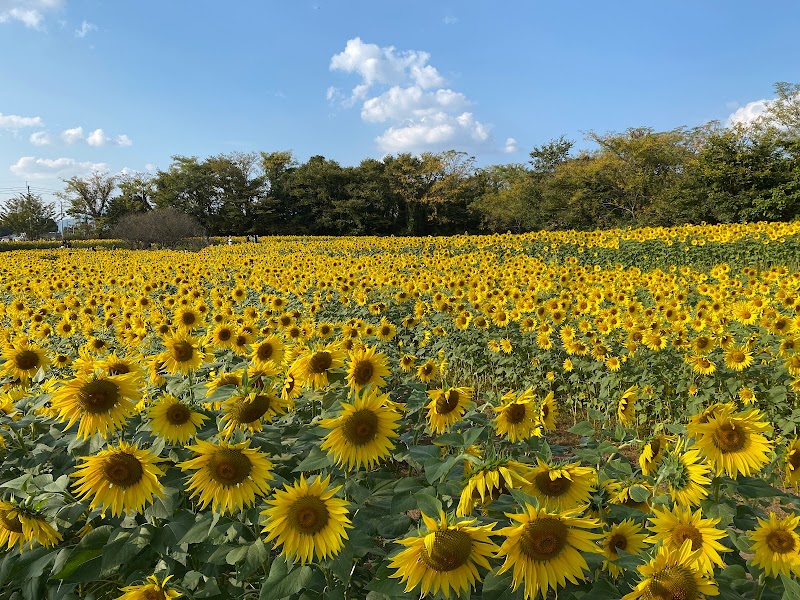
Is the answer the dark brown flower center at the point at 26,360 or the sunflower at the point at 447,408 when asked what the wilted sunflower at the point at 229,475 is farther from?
the dark brown flower center at the point at 26,360

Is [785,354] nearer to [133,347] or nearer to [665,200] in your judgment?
[133,347]

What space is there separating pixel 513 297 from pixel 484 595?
5839 millimetres

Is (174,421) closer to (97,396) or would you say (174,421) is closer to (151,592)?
(97,396)

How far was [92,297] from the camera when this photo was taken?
682cm

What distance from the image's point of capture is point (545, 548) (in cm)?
124

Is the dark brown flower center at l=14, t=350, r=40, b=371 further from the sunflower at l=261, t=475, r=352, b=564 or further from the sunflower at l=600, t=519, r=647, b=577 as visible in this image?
the sunflower at l=600, t=519, r=647, b=577

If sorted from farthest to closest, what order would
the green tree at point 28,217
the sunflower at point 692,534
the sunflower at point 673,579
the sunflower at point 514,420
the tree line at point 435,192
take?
the green tree at point 28,217, the tree line at point 435,192, the sunflower at point 514,420, the sunflower at point 692,534, the sunflower at point 673,579

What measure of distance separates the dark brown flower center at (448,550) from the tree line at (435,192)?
102 ft

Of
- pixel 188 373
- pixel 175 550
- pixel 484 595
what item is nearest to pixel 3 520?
pixel 175 550

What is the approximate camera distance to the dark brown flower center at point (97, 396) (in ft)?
6.35

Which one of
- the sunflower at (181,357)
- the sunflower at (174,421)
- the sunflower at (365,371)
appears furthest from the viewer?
the sunflower at (181,357)

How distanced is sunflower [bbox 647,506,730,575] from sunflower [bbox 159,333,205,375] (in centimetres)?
217

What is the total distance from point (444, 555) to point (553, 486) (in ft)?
1.52

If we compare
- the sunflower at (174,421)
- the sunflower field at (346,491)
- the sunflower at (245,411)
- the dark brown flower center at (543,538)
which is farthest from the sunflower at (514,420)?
the sunflower at (174,421)
